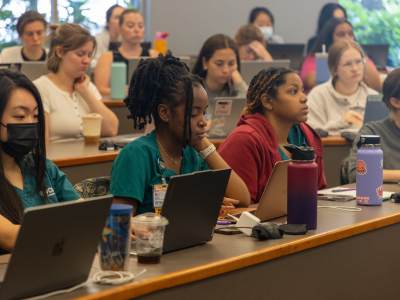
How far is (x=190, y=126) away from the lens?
9.45ft

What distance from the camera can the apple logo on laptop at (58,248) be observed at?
76.2 inches

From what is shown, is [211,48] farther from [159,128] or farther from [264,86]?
[159,128]

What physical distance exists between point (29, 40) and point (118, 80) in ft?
3.35

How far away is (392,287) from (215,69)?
276cm

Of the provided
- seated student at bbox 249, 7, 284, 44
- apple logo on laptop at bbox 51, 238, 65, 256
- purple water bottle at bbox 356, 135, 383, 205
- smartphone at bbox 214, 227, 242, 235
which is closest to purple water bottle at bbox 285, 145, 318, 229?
smartphone at bbox 214, 227, 242, 235

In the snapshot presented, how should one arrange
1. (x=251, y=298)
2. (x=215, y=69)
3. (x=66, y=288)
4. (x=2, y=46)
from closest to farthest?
(x=66, y=288), (x=251, y=298), (x=215, y=69), (x=2, y=46)

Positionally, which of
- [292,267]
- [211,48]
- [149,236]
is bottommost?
[292,267]

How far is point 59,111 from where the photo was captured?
5043 mm

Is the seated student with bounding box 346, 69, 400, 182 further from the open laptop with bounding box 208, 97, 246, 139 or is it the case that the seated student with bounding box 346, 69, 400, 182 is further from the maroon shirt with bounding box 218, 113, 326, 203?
the open laptop with bounding box 208, 97, 246, 139

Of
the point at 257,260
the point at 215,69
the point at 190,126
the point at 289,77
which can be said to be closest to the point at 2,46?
the point at 215,69

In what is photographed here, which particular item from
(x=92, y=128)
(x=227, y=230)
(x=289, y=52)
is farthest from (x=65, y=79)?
(x=289, y=52)

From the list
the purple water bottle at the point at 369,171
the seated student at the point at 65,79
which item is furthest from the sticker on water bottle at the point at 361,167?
the seated student at the point at 65,79

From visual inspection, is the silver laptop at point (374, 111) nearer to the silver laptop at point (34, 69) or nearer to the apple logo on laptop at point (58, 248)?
the silver laptop at point (34, 69)

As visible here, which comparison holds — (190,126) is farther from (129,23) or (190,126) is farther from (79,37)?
(129,23)
